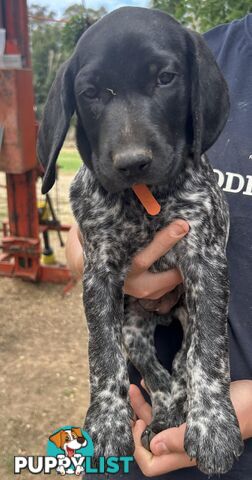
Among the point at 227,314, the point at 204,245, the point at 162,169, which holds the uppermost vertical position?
the point at 162,169

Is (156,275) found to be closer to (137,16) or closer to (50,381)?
(137,16)

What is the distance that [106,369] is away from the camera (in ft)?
7.05

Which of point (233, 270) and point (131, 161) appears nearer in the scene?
point (131, 161)

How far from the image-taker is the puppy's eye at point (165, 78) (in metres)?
2.06

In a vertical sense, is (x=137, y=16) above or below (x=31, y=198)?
above

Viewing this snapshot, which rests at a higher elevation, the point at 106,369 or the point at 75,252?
the point at 75,252

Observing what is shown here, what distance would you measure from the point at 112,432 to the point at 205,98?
4.28 feet

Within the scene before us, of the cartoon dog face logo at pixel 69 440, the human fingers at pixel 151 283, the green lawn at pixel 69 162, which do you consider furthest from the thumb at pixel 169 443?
the green lawn at pixel 69 162

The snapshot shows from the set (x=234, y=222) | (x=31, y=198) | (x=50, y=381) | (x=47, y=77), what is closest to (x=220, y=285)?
→ (x=234, y=222)

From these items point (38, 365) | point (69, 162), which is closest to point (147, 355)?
point (38, 365)

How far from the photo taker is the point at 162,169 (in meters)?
2.01

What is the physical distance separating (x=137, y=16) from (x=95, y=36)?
18 cm

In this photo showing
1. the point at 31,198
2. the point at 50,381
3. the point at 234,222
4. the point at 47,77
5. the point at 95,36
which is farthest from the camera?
the point at 47,77

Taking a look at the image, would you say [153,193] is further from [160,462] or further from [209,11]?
[209,11]
